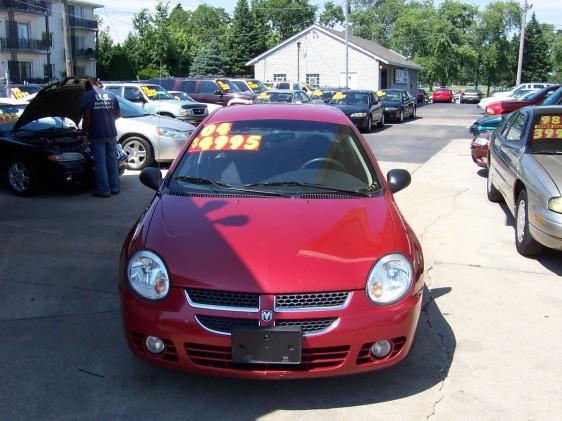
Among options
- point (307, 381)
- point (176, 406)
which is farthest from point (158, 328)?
point (307, 381)

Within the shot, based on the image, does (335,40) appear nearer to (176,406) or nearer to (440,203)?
(440,203)

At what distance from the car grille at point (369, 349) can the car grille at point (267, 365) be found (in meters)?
0.09

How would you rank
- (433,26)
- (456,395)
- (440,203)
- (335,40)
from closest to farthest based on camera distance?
(456,395) → (440,203) → (335,40) → (433,26)

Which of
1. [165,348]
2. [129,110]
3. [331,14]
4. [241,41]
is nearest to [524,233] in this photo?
[165,348]

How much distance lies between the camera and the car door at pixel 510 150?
6.68 meters

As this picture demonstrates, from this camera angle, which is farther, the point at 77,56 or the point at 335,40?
the point at 77,56

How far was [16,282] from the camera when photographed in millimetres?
5137

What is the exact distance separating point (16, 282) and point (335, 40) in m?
45.2

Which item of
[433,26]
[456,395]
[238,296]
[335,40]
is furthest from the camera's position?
[433,26]

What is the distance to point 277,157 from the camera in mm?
4434

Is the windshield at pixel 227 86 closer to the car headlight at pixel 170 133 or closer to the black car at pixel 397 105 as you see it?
the black car at pixel 397 105

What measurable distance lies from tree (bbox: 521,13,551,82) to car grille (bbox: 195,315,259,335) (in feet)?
247

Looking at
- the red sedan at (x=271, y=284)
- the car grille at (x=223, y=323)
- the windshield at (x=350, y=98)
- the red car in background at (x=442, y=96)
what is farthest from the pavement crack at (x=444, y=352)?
the red car in background at (x=442, y=96)

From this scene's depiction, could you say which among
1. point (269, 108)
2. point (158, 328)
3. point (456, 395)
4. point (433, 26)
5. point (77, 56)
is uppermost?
point (433, 26)
